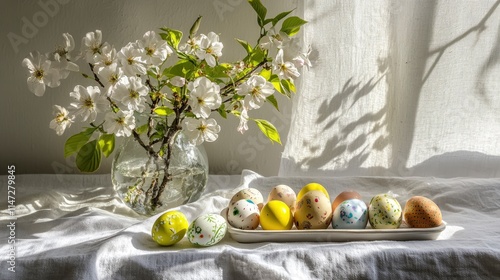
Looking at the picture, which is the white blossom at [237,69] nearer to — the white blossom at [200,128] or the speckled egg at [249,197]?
the white blossom at [200,128]

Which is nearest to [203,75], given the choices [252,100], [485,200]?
[252,100]

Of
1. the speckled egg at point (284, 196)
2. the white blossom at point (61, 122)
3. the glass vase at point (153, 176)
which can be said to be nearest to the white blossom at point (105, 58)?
the white blossom at point (61, 122)

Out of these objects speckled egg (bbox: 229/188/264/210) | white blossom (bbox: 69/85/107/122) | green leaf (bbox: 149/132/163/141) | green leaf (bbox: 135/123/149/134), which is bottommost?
speckled egg (bbox: 229/188/264/210)

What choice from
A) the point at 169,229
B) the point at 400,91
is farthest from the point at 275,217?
the point at 400,91

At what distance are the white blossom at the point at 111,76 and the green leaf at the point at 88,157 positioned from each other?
0.15m

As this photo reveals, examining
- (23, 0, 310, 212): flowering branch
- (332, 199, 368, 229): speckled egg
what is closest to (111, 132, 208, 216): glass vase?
(23, 0, 310, 212): flowering branch

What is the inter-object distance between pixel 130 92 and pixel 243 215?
31 centimetres

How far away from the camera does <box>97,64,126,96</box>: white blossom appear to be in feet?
3.88

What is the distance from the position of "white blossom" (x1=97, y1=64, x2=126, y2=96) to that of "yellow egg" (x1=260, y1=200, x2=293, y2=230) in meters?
0.36

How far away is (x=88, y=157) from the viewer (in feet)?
4.20

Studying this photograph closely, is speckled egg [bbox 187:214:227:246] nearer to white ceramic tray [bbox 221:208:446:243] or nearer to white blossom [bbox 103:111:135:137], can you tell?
white ceramic tray [bbox 221:208:446:243]

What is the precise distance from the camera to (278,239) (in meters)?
1.17

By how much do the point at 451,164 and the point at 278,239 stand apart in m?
0.69
